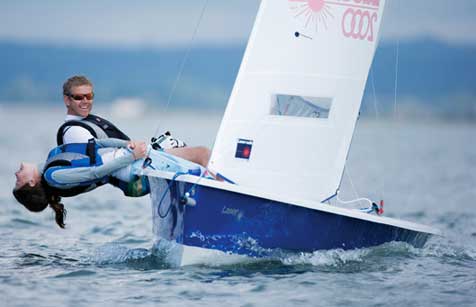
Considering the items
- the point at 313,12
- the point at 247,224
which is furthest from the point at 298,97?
the point at 247,224

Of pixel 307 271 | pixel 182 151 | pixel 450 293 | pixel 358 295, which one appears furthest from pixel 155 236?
pixel 450 293

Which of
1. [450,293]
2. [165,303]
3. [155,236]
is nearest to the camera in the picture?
[165,303]

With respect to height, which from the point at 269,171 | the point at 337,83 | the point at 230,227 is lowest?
the point at 230,227

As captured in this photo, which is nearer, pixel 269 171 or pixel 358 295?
pixel 358 295

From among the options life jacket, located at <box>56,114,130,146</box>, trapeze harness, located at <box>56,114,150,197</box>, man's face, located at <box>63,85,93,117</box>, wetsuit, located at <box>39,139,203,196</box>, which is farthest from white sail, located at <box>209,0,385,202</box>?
man's face, located at <box>63,85,93,117</box>

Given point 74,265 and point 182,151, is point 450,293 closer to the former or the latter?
point 182,151

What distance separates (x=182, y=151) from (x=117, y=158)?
838 millimetres

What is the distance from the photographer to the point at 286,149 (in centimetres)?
823

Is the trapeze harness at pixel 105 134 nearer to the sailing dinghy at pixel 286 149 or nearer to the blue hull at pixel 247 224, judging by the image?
the sailing dinghy at pixel 286 149

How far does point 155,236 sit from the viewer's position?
8406mm

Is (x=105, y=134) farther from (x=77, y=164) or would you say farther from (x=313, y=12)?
(x=313, y=12)

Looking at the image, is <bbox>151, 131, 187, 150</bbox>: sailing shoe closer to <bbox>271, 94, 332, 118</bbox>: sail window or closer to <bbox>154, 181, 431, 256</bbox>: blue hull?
<bbox>154, 181, 431, 256</bbox>: blue hull

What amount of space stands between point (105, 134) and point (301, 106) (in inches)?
65.8

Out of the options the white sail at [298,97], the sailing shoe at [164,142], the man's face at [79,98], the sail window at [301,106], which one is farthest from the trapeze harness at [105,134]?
the sail window at [301,106]
